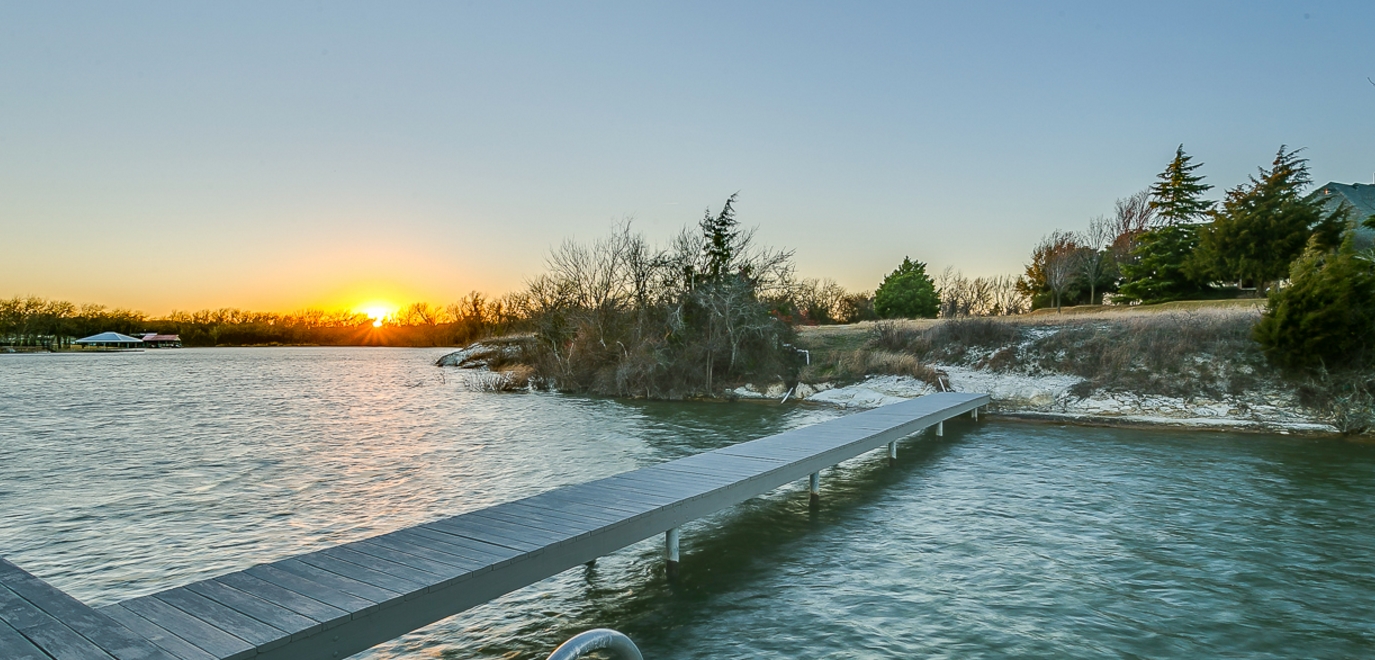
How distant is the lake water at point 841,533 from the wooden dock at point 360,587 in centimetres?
58

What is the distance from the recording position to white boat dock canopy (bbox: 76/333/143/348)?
70812mm

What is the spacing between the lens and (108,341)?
2825 inches

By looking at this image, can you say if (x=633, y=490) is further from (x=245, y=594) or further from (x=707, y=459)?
(x=245, y=594)

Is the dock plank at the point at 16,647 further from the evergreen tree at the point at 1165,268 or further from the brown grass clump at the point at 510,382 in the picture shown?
the evergreen tree at the point at 1165,268

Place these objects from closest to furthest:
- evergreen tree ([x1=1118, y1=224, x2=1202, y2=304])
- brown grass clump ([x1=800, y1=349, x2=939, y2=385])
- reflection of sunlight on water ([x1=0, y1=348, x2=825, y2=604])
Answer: reflection of sunlight on water ([x1=0, y1=348, x2=825, y2=604]) < brown grass clump ([x1=800, y1=349, x2=939, y2=385]) < evergreen tree ([x1=1118, y1=224, x2=1202, y2=304])

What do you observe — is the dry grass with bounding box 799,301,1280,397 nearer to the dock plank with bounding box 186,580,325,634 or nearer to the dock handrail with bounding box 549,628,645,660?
the dock handrail with bounding box 549,628,645,660

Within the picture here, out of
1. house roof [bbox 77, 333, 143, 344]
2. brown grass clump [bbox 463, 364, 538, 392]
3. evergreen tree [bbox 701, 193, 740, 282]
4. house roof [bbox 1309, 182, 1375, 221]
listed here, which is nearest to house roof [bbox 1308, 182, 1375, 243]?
house roof [bbox 1309, 182, 1375, 221]

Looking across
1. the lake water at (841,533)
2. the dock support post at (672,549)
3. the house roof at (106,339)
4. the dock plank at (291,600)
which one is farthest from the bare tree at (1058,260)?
the house roof at (106,339)

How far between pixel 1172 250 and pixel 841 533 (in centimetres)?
3437

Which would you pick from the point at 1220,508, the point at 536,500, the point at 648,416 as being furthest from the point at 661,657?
the point at 648,416

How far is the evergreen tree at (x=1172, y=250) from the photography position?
3325cm

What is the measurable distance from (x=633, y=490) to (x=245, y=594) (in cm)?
319

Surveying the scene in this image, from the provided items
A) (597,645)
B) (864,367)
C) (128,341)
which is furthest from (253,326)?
(597,645)

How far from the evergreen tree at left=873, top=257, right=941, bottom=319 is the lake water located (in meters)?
34.7
